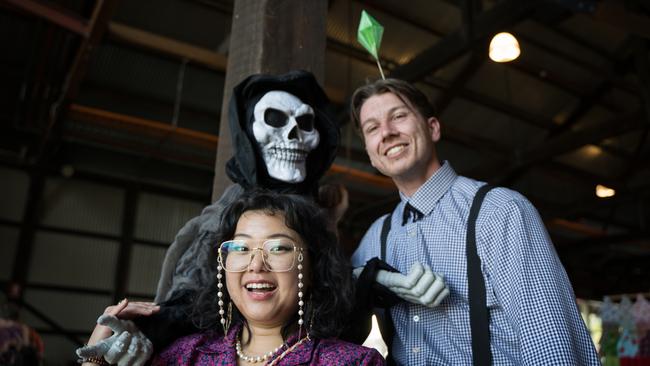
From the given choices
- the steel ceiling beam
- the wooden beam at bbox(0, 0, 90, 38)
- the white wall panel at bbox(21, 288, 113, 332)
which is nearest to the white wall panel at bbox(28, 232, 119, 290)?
the white wall panel at bbox(21, 288, 113, 332)

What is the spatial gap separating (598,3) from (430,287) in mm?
2733

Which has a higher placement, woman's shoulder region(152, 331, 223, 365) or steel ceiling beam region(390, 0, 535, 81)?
steel ceiling beam region(390, 0, 535, 81)

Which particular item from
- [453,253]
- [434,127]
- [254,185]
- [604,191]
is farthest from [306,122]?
[604,191]

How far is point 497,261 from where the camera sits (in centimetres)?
144

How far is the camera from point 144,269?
9.17m

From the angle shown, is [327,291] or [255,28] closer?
[327,291]

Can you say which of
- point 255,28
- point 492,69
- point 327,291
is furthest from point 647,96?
point 327,291

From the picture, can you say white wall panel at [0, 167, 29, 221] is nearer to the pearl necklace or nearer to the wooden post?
the wooden post

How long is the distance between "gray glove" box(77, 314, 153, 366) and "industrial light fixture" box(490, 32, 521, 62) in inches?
138

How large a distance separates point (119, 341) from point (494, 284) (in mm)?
913

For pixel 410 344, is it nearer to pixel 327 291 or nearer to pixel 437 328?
pixel 437 328

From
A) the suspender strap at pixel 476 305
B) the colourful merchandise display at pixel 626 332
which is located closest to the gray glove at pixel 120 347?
the suspender strap at pixel 476 305

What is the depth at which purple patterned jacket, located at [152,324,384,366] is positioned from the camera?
4.39ft

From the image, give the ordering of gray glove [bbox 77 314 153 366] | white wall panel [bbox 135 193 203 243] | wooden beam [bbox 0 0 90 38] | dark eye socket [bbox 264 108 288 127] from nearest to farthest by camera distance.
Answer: gray glove [bbox 77 314 153 366]
dark eye socket [bbox 264 108 288 127]
wooden beam [bbox 0 0 90 38]
white wall panel [bbox 135 193 203 243]
